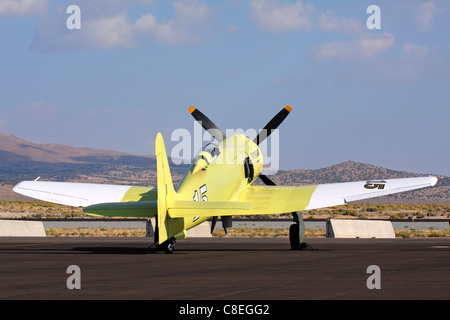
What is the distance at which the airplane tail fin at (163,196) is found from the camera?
2098cm

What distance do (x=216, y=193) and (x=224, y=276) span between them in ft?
33.0

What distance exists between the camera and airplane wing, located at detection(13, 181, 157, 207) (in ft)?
90.3

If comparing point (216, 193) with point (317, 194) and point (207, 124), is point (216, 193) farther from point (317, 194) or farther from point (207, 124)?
point (207, 124)

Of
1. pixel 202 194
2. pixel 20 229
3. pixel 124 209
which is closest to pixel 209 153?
pixel 202 194

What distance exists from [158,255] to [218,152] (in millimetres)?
5936

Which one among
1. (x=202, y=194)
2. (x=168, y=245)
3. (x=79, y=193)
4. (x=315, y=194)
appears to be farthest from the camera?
(x=79, y=193)

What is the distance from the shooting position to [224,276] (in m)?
15.1

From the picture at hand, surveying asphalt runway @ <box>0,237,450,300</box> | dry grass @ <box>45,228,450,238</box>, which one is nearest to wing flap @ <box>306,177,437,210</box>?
asphalt runway @ <box>0,237,450,300</box>

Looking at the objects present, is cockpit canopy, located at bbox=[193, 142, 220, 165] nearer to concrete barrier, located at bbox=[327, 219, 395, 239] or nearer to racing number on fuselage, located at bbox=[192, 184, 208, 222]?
racing number on fuselage, located at bbox=[192, 184, 208, 222]

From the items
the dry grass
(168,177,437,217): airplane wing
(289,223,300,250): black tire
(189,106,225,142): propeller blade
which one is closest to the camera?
(289,223,300,250): black tire

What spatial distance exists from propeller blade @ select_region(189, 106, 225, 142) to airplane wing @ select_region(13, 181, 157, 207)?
493 cm
